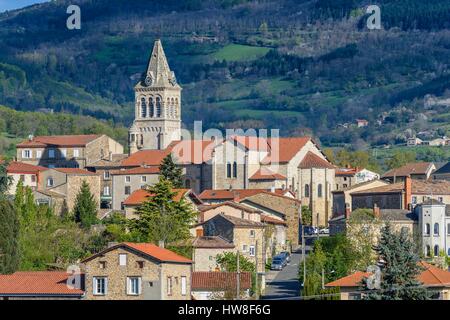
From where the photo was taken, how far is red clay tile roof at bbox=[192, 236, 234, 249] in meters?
76.8

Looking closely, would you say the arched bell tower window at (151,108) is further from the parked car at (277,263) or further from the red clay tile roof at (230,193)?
the parked car at (277,263)

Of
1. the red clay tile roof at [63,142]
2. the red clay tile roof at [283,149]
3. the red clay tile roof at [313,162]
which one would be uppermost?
the red clay tile roof at [63,142]

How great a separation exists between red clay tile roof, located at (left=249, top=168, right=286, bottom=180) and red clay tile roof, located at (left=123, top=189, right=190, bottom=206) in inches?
449

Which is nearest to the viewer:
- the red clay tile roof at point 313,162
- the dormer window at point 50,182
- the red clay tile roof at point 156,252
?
the red clay tile roof at point 156,252

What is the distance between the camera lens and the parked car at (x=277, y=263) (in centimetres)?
8288

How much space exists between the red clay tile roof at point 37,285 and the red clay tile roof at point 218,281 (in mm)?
5435

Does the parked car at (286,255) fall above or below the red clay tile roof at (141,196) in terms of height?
below

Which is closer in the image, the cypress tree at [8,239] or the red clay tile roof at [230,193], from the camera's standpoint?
the cypress tree at [8,239]

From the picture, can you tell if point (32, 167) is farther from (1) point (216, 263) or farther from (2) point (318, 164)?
(1) point (216, 263)

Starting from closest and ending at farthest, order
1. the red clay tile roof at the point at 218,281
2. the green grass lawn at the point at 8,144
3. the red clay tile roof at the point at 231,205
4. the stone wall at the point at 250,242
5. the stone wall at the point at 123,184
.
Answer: the red clay tile roof at the point at 218,281 → the stone wall at the point at 250,242 → the red clay tile roof at the point at 231,205 → the stone wall at the point at 123,184 → the green grass lawn at the point at 8,144

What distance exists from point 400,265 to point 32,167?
5939cm

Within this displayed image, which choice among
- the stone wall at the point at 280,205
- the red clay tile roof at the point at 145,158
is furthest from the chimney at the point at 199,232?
the red clay tile roof at the point at 145,158
